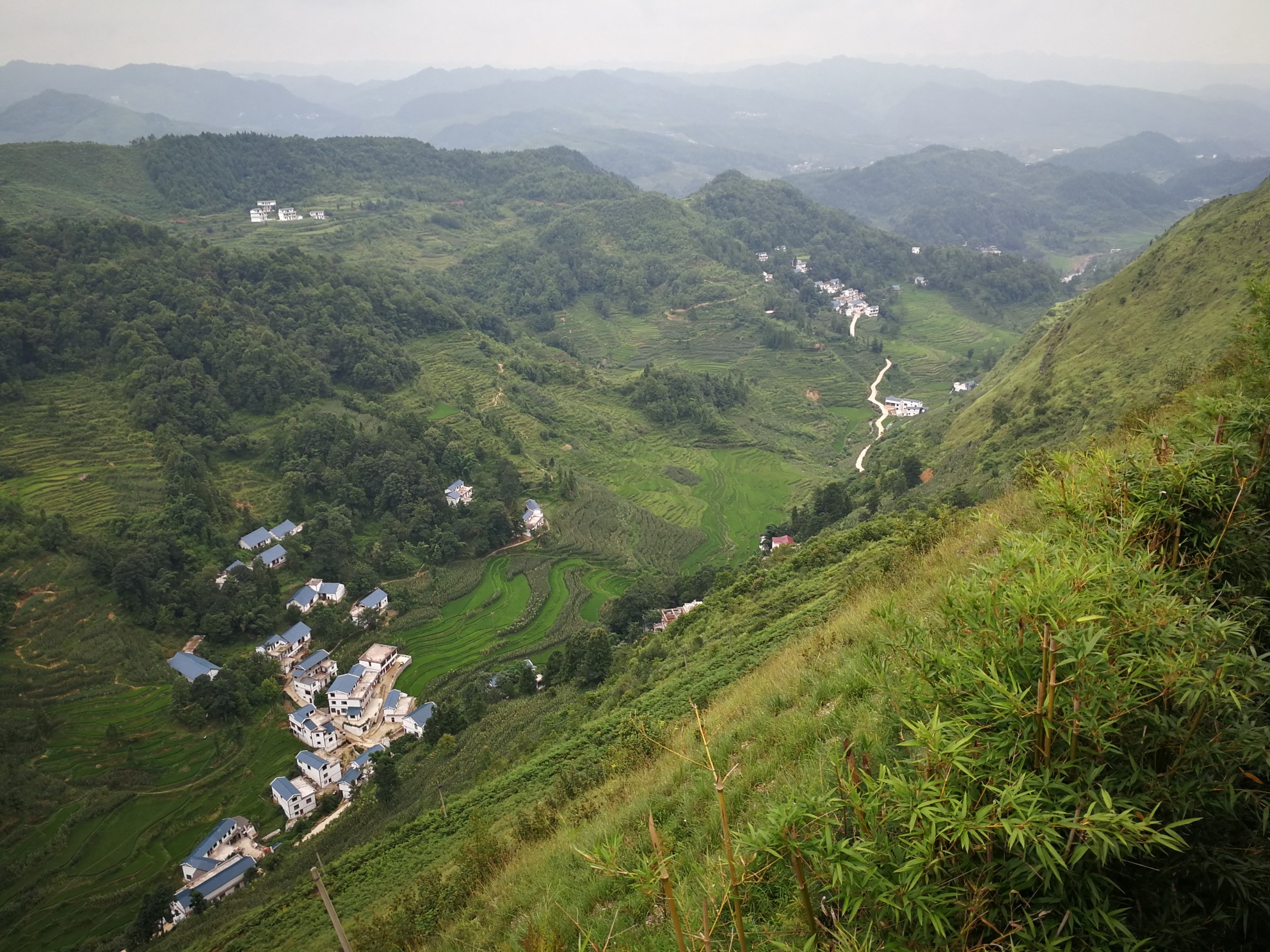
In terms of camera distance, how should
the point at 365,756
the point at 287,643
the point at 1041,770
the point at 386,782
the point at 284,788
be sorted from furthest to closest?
the point at 287,643
the point at 365,756
the point at 284,788
the point at 386,782
the point at 1041,770

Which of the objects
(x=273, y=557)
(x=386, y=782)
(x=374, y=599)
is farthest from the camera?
(x=273, y=557)

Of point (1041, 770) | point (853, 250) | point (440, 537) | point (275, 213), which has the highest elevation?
point (275, 213)

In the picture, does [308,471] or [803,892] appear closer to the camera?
[803,892]

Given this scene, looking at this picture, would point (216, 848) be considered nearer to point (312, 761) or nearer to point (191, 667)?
point (312, 761)

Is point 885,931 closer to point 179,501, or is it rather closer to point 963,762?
point 963,762

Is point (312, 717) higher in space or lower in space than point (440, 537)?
lower

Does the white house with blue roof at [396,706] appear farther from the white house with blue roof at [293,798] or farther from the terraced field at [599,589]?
the terraced field at [599,589]

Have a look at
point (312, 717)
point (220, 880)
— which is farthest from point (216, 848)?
point (312, 717)
